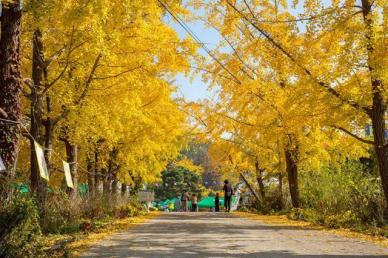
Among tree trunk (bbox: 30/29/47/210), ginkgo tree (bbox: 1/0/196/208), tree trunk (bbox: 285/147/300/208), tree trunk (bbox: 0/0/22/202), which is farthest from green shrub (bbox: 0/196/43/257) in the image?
tree trunk (bbox: 285/147/300/208)

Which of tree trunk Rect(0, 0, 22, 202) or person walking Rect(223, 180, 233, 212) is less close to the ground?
tree trunk Rect(0, 0, 22, 202)

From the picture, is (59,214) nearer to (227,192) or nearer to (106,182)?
(106,182)

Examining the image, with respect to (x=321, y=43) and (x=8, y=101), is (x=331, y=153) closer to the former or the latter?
(x=321, y=43)

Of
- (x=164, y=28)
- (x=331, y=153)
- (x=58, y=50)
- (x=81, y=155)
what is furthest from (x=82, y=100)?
(x=331, y=153)

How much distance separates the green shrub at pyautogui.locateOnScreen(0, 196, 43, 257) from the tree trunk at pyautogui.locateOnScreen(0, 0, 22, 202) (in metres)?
1.94

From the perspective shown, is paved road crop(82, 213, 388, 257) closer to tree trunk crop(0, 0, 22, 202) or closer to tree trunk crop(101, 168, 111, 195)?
tree trunk crop(0, 0, 22, 202)

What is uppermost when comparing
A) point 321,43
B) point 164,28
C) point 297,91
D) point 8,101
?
point 164,28

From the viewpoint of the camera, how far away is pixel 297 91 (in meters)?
11.8

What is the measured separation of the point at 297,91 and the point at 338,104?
3.75ft

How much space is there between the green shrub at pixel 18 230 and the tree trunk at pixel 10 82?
6.35 feet

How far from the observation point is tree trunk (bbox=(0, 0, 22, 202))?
868 cm

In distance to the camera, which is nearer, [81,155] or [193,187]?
[81,155]

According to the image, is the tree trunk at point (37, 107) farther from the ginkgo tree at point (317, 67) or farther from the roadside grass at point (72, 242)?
the ginkgo tree at point (317, 67)

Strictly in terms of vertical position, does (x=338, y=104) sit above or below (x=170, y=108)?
below
